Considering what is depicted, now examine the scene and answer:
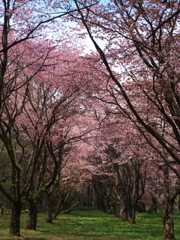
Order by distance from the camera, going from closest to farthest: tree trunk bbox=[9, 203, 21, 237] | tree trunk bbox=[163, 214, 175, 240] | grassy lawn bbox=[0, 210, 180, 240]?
tree trunk bbox=[9, 203, 21, 237], tree trunk bbox=[163, 214, 175, 240], grassy lawn bbox=[0, 210, 180, 240]

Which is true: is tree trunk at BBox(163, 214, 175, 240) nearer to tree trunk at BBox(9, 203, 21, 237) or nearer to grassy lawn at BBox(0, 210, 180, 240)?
grassy lawn at BBox(0, 210, 180, 240)

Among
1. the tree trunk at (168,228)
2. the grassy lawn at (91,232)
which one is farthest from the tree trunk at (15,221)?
the tree trunk at (168,228)

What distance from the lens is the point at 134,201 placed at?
20.2 meters

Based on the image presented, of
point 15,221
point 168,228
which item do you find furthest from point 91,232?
point 15,221

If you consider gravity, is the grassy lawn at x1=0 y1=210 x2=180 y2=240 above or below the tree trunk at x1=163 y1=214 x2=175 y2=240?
below

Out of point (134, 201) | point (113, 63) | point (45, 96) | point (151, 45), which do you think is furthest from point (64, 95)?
point (134, 201)

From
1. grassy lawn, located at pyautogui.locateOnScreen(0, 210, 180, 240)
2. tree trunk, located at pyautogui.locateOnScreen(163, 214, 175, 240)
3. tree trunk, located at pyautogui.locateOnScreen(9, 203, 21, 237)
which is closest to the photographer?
tree trunk, located at pyautogui.locateOnScreen(9, 203, 21, 237)

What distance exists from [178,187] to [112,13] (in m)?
8.43

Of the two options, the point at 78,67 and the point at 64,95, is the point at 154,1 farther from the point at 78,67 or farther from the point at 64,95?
the point at 64,95

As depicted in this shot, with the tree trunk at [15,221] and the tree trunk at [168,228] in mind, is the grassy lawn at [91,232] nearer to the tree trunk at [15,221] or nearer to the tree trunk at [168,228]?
the tree trunk at [15,221]

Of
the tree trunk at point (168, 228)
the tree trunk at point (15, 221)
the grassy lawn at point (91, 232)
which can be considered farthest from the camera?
the grassy lawn at point (91, 232)

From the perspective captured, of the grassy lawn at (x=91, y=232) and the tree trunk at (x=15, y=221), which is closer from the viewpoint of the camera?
the tree trunk at (x=15, y=221)

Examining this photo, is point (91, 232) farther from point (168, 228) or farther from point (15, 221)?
point (15, 221)

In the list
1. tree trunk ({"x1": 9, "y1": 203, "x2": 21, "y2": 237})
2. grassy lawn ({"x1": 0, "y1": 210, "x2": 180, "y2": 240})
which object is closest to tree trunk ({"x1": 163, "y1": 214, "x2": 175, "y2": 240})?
grassy lawn ({"x1": 0, "y1": 210, "x2": 180, "y2": 240})
